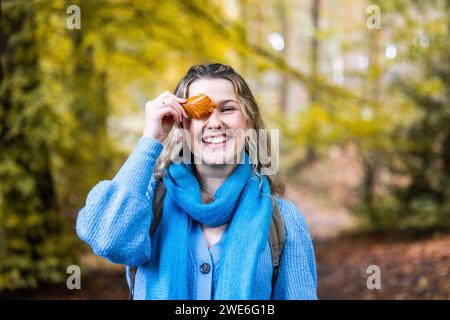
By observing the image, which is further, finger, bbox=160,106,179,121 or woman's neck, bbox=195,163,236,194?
woman's neck, bbox=195,163,236,194

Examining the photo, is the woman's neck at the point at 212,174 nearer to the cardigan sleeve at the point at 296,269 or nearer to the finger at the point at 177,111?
the finger at the point at 177,111

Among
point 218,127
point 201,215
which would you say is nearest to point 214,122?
point 218,127

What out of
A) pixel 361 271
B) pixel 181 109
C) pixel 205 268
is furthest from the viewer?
pixel 361 271

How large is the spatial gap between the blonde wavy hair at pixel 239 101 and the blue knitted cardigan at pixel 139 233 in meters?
0.26

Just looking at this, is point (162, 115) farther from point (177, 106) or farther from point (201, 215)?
point (201, 215)

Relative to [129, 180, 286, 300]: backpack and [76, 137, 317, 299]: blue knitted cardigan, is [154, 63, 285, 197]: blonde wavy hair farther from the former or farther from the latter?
[76, 137, 317, 299]: blue knitted cardigan

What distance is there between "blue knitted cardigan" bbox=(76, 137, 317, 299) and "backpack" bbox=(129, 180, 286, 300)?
0.03 m

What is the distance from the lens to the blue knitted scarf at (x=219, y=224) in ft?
5.85

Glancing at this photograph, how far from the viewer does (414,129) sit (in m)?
7.95

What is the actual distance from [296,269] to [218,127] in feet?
2.30

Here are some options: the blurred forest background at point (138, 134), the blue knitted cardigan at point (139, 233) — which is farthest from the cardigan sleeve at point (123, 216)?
the blurred forest background at point (138, 134)

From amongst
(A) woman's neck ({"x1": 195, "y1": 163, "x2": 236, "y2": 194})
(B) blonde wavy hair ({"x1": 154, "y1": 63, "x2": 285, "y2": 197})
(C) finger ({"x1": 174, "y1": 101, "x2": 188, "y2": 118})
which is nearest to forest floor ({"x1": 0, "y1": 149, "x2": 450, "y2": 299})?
(B) blonde wavy hair ({"x1": 154, "y1": 63, "x2": 285, "y2": 197})

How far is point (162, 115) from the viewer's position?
189 cm

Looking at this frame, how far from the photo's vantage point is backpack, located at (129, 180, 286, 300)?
1872 mm
